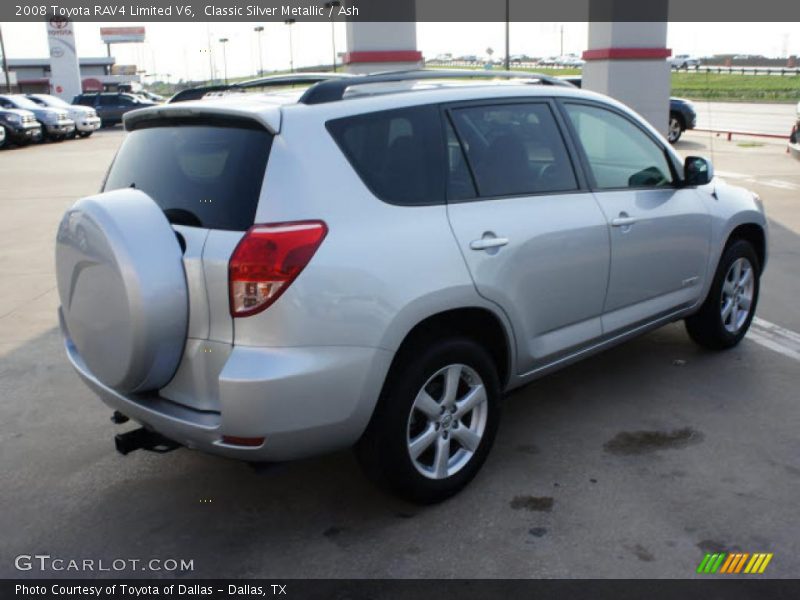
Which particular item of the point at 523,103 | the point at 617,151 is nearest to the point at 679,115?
the point at 617,151

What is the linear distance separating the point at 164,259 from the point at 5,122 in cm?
2780

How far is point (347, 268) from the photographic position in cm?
311

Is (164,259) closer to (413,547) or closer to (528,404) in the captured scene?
(413,547)

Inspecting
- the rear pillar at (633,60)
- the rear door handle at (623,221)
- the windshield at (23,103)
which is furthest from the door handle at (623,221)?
the windshield at (23,103)

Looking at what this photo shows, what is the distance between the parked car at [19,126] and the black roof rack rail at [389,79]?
26672mm

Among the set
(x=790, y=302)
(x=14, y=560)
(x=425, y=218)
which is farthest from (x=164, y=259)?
(x=790, y=302)

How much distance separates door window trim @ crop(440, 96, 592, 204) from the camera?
372 centimetres

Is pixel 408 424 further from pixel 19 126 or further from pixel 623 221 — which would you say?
pixel 19 126

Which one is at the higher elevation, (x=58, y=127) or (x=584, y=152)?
(x=584, y=152)

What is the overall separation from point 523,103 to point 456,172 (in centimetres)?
71

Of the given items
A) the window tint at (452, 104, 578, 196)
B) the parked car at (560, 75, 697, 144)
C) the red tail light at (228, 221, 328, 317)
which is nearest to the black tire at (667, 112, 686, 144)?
the parked car at (560, 75, 697, 144)

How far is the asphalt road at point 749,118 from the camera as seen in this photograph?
81.6 ft

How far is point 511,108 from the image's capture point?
4059 mm

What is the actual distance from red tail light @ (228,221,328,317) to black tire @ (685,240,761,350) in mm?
3263
